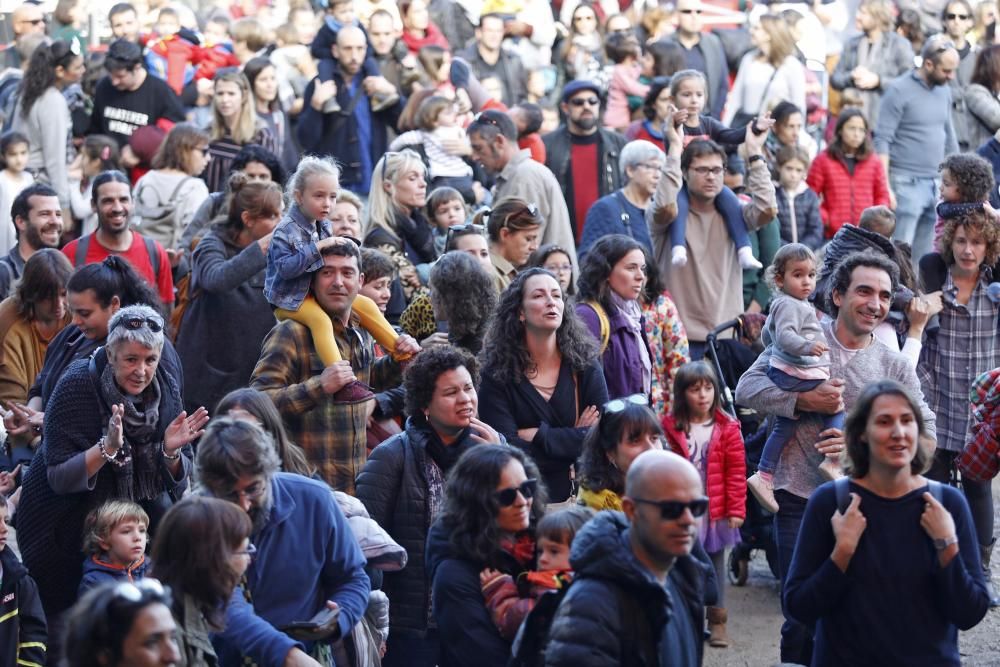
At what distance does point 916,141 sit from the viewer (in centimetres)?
1376

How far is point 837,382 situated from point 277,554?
9.34ft

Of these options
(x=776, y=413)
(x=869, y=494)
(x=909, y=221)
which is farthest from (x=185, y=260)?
(x=909, y=221)

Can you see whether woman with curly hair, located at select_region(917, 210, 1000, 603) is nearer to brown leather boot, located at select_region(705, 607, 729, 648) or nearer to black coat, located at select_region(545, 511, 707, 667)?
brown leather boot, located at select_region(705, 607, 729, 648)

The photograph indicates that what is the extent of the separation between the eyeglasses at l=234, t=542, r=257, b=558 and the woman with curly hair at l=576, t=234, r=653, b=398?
318 cm

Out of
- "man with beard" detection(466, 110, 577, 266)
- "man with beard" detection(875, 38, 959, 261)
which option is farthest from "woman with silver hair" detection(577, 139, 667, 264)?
"man with beard" detection(875, 38, 959, 261)

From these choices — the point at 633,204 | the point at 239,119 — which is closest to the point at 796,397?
the point at 633,204

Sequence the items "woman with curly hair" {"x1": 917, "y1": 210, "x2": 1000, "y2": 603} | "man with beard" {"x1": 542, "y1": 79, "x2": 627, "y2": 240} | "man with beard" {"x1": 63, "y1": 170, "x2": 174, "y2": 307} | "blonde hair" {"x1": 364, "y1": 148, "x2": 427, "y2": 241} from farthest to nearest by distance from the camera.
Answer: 1. "man with beard" {"x1": 542, "y1": 79, "x2": 627, "y2": 240}
2. "blonde hair" {"x1": 364, "y1": 148, "x2": 427, "y2": 241}
3. "man with beard" {"x1": 63, "y1": 170, "x2": 174, "y2": 307}
4. "woman with curly hair" {"x1": 917, "y1": 210, "x2": 1000, "y2": 603}

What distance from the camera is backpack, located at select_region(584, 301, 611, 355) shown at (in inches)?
320

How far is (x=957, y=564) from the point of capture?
523 centimetres

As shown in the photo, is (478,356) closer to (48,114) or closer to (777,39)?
(48,114)

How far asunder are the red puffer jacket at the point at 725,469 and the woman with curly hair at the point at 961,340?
1.33m

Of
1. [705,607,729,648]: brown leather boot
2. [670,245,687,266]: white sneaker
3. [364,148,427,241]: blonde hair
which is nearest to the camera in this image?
[705,607,729,648]: brown leather boot

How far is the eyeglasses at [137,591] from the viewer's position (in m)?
4.12

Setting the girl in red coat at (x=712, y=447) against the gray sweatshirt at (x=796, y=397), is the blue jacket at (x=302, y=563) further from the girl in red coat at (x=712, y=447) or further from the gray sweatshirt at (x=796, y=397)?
the girl in red coat at (x=712, y=447)
